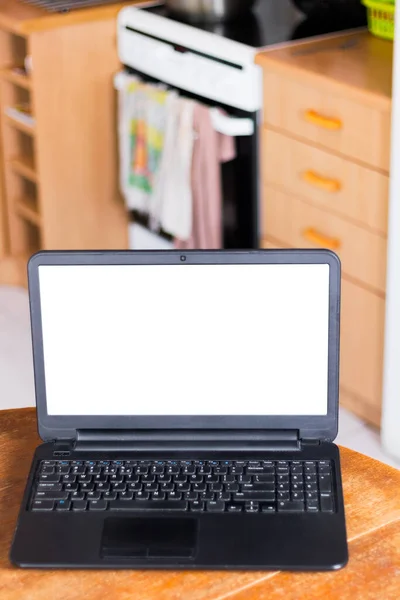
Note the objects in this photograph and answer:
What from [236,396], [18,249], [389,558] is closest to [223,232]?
[18,249]

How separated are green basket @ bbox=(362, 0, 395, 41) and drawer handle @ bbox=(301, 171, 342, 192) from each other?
1.33 feet

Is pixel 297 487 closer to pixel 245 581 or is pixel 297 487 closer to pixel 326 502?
pixel 326 502

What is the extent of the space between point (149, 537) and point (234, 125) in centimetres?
164

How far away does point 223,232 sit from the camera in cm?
277

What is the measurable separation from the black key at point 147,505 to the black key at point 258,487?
2.7 inches

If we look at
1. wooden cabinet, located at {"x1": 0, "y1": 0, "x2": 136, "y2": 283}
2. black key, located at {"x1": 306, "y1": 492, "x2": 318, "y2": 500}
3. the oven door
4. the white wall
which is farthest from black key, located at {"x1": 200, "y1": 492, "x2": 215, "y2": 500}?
wooden cabinet, located at {"x1": 0, "y1": 0, "x2": 136, "y2": 283}

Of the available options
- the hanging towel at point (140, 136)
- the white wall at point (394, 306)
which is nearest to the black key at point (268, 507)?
the white wall at point (394, 306)

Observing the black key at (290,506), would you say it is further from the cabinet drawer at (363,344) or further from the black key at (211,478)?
the cabinet drawer at (363,344)

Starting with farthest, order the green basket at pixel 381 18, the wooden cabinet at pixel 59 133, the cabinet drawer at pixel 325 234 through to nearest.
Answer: the wooden cabinet at pixel 59 133 → the green basket at pixel 381 18 → the cabinet drawer at pixel 325 234

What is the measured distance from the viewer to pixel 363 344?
8.13ft

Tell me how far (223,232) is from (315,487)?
1.68 metres

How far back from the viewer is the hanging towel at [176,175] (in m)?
2.67

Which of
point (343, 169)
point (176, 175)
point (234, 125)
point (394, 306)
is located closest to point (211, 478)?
point (394, 306)

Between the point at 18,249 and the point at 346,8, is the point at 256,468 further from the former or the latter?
the point at 18,249
